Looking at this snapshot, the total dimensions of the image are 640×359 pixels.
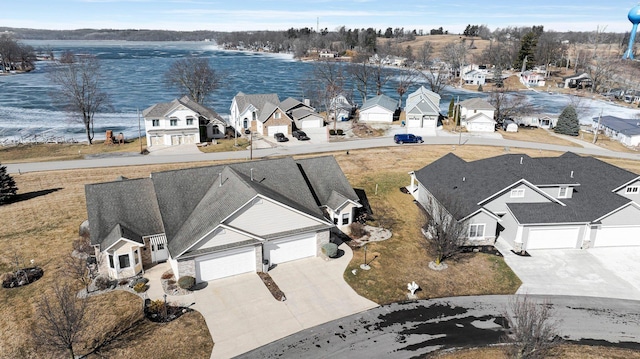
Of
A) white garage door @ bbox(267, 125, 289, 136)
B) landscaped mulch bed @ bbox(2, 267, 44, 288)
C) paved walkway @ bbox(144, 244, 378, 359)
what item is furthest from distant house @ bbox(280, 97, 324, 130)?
landscaped mulch bed @ bbox(2, 267, 44, 288)

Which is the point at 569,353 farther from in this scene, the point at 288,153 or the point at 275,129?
the point at 275,129

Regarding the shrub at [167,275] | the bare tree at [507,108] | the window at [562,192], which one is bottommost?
the shrub at [167,275]

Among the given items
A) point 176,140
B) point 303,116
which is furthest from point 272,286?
point 303,116

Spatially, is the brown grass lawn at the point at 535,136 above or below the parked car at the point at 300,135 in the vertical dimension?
below

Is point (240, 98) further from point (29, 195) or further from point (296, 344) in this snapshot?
point (296, 344)

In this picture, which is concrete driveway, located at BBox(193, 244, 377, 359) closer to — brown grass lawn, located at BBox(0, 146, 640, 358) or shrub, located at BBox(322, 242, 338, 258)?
shrub, located at BBox(322, 242, 338, 258)

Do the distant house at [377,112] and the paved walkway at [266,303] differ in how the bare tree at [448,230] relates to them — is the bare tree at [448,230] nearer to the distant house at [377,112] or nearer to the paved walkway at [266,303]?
the paved walkway at [266,303]

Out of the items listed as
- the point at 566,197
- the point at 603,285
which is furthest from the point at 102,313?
the point at 566,197

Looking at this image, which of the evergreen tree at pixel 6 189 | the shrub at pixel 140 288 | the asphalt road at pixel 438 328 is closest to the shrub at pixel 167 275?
the shrub at pixel 140 288
